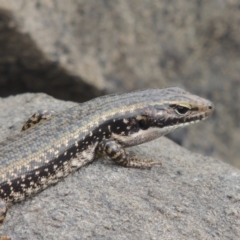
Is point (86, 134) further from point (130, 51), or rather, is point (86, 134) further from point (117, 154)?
point (130, 51)

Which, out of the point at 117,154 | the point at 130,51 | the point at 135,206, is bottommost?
the point at 135,206

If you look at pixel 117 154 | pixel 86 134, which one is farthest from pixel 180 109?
pixel 86 134

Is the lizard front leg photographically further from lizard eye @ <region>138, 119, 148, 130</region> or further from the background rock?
the background rock

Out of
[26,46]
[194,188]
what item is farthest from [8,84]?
[194,188]

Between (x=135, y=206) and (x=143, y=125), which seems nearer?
(x=135, y=206)

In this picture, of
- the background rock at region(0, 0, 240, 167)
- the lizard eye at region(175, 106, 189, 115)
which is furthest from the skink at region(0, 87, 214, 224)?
the background rock at region(0, 0, 240, 167)

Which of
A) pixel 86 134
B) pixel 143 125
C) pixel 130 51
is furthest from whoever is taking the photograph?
pixel 130 51

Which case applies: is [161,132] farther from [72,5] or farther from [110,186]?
[72,5]

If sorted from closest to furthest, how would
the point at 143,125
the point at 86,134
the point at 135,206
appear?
1. the point at 135,206
2. the point at 86,134
3. the point at 143,125

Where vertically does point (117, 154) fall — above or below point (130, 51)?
below
